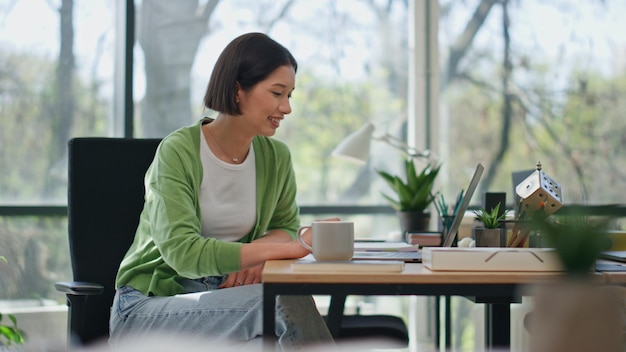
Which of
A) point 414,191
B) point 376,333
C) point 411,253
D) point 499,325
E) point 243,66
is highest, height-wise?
point 243,66

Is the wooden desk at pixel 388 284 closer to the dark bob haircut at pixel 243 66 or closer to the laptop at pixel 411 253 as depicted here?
the laptop at pixel 411 253

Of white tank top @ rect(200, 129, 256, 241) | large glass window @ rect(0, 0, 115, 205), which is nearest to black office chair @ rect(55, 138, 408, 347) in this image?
white tank top @ rect(200, 129, 256, 241)

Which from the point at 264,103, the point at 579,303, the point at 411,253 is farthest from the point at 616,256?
the point at 579,303

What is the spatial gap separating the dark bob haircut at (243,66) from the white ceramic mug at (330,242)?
733mm

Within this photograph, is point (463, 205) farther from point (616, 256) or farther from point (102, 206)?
point (102, 206)

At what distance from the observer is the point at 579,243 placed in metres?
0.44

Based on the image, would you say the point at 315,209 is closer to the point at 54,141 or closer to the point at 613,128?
the point at 54,141

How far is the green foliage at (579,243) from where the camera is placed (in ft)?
1.45

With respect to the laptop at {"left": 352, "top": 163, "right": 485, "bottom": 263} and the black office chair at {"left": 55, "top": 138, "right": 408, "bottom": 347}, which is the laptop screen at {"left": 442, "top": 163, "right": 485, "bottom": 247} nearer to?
the laptop at {"left": 352, "top": 163, "right": 485, "bottom": 263}

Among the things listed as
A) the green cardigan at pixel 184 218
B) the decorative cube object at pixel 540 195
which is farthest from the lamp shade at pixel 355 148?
the decorative cube object at pixel 540 195

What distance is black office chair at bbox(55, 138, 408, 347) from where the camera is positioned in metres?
2.13

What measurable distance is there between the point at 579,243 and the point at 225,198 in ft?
5.55

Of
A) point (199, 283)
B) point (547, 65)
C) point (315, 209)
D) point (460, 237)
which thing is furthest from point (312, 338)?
point (547, 65)

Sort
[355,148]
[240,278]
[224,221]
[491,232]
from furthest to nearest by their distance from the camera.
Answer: [355,148] < [224,221] < [240,278] < [491,232]
